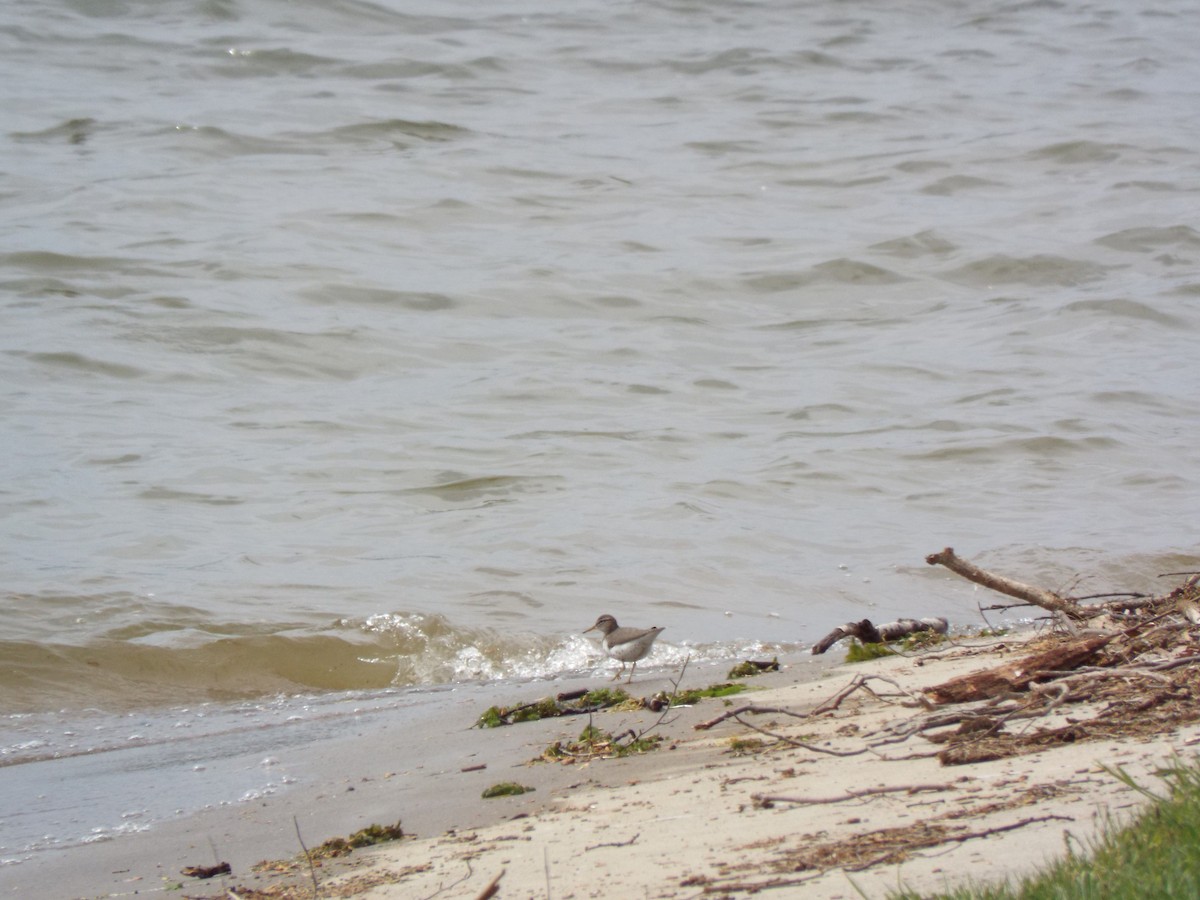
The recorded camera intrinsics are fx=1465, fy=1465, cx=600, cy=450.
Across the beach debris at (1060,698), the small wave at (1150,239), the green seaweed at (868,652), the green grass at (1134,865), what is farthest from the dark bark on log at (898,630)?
the small wave at (1150,239)

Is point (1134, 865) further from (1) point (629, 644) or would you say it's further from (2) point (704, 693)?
(1) point (629, 644)

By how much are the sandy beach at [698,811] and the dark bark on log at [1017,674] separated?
11cm

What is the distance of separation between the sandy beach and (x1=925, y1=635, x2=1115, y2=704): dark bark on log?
11 centimetres

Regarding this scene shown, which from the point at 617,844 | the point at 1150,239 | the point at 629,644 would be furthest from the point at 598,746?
the point at 1150,239

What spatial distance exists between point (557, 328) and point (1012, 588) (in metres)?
8.90

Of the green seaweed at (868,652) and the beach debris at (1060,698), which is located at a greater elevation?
the beach debris at (1060,698)

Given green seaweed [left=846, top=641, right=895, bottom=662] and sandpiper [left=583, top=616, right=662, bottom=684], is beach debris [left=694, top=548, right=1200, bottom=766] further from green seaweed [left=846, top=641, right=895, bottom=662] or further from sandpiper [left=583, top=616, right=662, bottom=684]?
sandpiper [left=583, top=616, right=662, bottom=684]

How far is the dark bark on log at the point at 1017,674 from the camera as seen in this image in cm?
424

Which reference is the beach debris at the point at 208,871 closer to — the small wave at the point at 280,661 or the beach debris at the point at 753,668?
the beach debris at the point at 753,668

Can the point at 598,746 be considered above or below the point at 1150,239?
above

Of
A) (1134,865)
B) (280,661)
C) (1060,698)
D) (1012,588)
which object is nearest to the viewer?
(1134,865)

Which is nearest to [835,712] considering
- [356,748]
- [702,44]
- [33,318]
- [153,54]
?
[356,748]

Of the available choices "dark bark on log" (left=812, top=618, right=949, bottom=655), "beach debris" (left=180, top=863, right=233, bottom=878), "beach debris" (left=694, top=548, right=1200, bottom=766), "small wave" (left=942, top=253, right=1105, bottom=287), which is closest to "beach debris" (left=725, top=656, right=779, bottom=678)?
"dark bark on log" (left=812, top=618, right=949, bottom=655)

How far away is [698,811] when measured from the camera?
3752mm
